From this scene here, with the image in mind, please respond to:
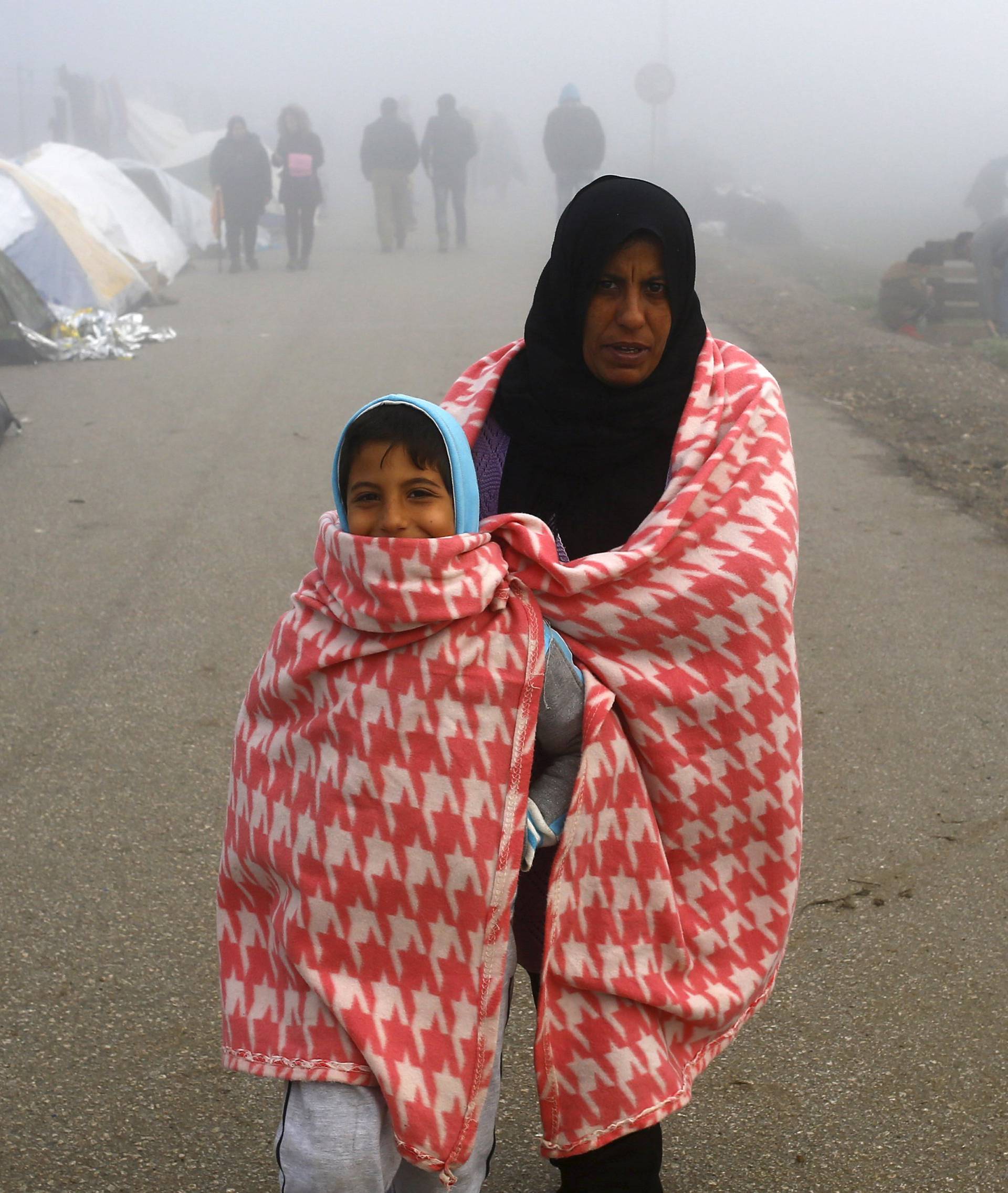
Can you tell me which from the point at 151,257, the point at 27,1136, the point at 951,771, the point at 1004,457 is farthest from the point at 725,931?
the point at 151,257

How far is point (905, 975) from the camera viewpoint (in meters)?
3.31

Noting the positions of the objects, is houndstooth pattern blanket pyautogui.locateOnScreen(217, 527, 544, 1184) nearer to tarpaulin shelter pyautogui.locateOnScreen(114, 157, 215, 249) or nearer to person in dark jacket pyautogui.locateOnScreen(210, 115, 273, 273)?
person in dark jacket pyautogui.locateOnScreen(210, 115, 273, 273)

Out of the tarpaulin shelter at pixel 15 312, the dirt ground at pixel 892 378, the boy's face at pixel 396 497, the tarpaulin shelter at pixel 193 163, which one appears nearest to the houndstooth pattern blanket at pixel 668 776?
the boy's face at pixel 396 497

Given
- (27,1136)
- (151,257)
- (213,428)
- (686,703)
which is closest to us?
(686,703)

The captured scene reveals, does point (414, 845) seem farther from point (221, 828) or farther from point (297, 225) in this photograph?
point (297, 225)

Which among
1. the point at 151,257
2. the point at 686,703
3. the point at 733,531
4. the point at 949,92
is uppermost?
the point at 733,531

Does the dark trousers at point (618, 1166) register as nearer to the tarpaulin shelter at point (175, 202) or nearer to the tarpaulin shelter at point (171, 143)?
the tarpaulin shelter at point (175, 202)

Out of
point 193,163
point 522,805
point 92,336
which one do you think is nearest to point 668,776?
point 522,805

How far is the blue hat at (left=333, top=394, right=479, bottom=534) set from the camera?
6.54 feet

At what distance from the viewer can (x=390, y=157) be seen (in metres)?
22.1

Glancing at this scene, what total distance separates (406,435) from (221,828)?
7.67 ft

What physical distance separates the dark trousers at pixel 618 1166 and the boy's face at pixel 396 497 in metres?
0.80

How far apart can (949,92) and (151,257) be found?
A: 8440 cm

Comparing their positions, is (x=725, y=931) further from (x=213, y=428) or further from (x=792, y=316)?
(x=792, y=316)
